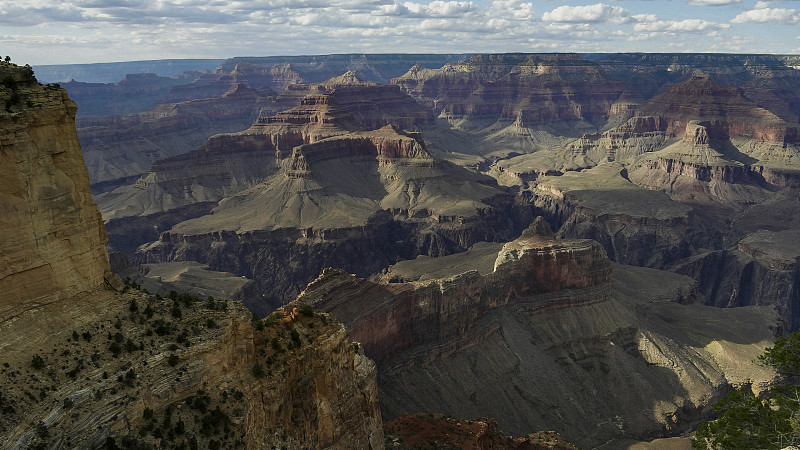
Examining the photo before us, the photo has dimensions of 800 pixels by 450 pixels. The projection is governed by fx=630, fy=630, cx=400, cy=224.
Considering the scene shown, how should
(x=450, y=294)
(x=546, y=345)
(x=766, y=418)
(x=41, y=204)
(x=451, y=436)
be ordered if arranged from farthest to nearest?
(x=546, y=345), (x=450, y=294), (x=451, y=436), (x=766, y=418), (x=41, y=204)

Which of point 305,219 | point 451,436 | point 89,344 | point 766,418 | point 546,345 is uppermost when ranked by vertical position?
point 89,344

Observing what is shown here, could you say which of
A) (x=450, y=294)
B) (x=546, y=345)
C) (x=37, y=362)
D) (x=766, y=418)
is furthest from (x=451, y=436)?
(x=546, y=345)

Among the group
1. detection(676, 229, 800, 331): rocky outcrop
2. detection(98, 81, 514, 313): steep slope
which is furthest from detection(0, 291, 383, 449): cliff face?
detection(676, 229, 800, 331): rocky outcrop

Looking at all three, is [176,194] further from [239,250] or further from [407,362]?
[407,362]

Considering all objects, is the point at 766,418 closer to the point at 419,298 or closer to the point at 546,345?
the point at 419,298

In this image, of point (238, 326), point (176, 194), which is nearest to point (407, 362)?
point (238, 326)

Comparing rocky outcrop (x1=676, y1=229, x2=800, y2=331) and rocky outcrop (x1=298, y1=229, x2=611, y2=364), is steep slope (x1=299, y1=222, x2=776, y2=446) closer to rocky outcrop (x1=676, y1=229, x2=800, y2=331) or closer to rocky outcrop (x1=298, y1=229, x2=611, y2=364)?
rocky outcrop (x1=298, y1=229, x2=611, y2=364)
